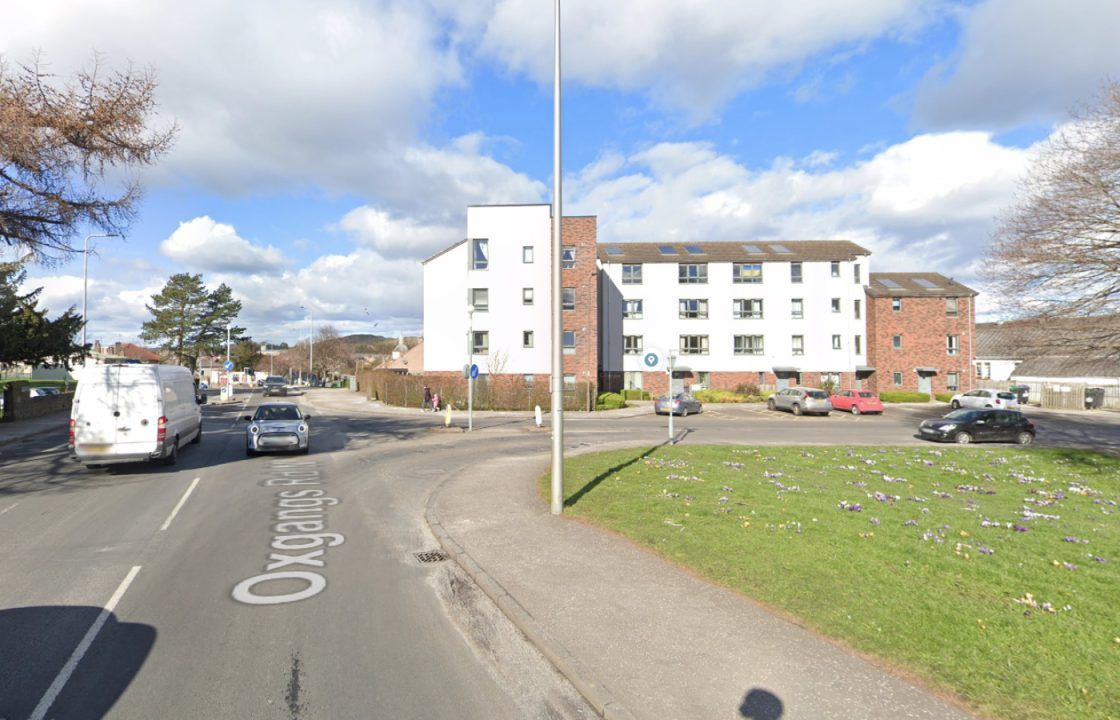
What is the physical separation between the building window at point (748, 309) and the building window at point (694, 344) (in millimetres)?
3013

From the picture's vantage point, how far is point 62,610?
5.24 m

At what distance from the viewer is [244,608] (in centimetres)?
533

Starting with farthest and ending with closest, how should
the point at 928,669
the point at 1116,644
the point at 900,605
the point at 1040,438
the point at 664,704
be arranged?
the point at 1040,438 < the point at 900,605 < the point at 1116,644 < the point at 928,669 < the point at 664,704

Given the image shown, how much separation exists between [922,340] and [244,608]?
161 ft

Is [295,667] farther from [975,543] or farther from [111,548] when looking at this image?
[975,543]

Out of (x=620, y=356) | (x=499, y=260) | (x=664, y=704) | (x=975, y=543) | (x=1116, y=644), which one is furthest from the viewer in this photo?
(x=620, y=356)

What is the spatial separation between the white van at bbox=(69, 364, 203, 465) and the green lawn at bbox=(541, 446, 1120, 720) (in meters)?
9.03

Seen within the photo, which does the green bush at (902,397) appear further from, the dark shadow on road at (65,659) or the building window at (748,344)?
the dark shadow on road at (65,659)

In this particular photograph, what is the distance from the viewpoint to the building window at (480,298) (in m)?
38.4

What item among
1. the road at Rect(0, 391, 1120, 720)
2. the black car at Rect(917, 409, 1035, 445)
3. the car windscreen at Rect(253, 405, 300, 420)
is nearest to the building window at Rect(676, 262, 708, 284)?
the black car at Rect(917, 409, 1035, 445)

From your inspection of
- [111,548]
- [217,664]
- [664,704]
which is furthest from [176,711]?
[111,548]

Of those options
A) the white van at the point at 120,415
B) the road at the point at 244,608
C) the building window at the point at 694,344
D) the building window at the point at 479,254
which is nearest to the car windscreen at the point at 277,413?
the white van at the point at 120,415

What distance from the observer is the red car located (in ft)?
110

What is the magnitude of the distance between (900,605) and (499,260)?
35112 millimetres
